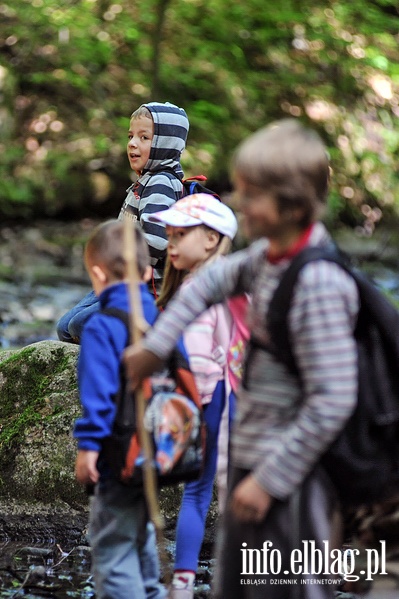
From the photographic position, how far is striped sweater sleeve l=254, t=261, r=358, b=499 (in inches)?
84.6

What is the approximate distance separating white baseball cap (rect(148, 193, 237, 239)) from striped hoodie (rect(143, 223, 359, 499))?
0.94 meters

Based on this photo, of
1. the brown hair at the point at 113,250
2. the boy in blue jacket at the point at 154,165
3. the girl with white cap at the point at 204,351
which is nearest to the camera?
the brown hair at the point at 113,250

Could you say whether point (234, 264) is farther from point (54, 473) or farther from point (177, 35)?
point (177, 35)

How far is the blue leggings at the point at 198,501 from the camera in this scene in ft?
10.8

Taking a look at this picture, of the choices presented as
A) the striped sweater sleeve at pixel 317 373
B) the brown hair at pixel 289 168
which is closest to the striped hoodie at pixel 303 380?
the striped sweater sleeve at pixel 317 373

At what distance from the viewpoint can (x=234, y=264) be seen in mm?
2451

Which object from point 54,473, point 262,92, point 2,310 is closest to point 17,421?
point 54,473

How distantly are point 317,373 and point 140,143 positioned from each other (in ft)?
7.41

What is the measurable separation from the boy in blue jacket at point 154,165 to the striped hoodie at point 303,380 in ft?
Result: 5.55

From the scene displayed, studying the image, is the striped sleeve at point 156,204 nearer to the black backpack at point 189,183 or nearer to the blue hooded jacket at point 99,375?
the black backpack at point 189,183

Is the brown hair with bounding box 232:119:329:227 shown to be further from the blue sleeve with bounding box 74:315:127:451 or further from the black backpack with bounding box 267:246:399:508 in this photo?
the blue sleeve with bounding box 74:315:127:451

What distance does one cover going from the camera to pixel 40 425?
4195 mm

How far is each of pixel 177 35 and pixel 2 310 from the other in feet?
21.3

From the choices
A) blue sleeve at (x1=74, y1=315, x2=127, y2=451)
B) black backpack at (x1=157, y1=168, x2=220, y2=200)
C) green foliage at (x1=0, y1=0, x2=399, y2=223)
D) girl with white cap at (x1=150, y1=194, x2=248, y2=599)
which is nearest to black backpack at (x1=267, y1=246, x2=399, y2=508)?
blue sleeve at (x1=74, y1=315, x2=127, y2=451)
